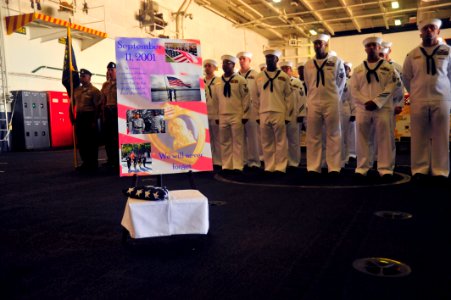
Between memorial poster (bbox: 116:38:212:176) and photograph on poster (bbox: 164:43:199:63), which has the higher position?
photograph on poster (bbox: 164:43:199:63)

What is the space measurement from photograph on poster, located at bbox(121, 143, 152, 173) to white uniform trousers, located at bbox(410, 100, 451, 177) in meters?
3.32

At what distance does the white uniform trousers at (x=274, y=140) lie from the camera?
566cm

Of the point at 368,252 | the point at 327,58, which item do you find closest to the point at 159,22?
the point at 327,58

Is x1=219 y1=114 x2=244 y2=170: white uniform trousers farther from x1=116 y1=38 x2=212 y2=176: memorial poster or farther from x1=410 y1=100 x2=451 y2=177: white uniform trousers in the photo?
x1=116 y1=38 x2=212 y2=176: memorial poster

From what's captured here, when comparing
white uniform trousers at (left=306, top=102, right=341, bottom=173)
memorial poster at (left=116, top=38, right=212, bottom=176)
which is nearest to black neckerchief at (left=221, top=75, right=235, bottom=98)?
white uniform trousers at (left=306, top=102, right=341, bottom=173)

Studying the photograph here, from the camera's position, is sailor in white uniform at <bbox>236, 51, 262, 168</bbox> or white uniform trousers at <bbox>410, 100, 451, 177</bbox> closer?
white uniform trousers at <bbox>410, 100, 451, 177</bbox>

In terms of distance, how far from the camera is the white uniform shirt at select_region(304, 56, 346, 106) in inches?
206

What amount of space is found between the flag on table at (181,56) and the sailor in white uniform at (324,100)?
284 cm

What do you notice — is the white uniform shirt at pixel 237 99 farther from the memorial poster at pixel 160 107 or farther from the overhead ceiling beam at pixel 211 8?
the overhead ceiling beam at pixel 211 8

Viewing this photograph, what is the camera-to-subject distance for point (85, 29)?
10.2 meters

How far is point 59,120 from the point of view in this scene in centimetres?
1145

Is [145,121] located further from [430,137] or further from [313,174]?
[430,137]

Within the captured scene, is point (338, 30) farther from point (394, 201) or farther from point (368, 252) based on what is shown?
point (368, 252)

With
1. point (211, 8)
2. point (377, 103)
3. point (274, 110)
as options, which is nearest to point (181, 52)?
point (377, 103)
